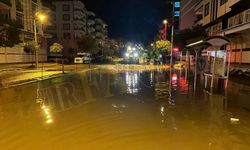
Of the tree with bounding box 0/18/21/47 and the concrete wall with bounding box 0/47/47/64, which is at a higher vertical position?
the tree with bounding box 0/18/21/47

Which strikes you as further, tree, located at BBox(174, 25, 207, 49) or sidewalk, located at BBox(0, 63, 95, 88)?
tree, located at BBox(174, 25, 207, 49)

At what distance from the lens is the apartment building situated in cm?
2592

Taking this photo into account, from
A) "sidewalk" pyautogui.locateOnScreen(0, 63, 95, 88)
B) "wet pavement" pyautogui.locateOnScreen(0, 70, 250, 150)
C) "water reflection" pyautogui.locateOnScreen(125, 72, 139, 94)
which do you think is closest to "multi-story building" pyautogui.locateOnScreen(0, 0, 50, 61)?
"sidewalk" pyautogui.locateOnScreen(0, 63, 95, 88)

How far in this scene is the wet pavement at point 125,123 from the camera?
6301 millimetres

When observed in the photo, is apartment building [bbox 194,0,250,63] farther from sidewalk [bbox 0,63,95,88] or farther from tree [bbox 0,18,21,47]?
tree [bbox 0,18,21,47]

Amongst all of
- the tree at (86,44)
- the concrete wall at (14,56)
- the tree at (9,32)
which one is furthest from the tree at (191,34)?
the tree at (86,44)

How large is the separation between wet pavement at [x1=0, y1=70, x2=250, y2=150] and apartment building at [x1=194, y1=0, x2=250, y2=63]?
13251 millimetres

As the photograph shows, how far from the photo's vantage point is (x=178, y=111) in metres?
9.88

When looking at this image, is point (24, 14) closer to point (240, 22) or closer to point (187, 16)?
point (240, 22)

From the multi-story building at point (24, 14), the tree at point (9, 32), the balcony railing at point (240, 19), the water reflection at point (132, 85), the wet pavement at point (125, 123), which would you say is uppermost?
the multi-story building at point (24, 14)

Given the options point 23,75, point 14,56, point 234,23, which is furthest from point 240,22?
point 14,56

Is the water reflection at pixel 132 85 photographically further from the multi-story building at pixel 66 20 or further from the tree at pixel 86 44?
the multi-story building at pixel 66 20

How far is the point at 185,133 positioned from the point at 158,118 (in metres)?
1.75

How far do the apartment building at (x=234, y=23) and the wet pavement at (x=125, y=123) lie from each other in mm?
13251
